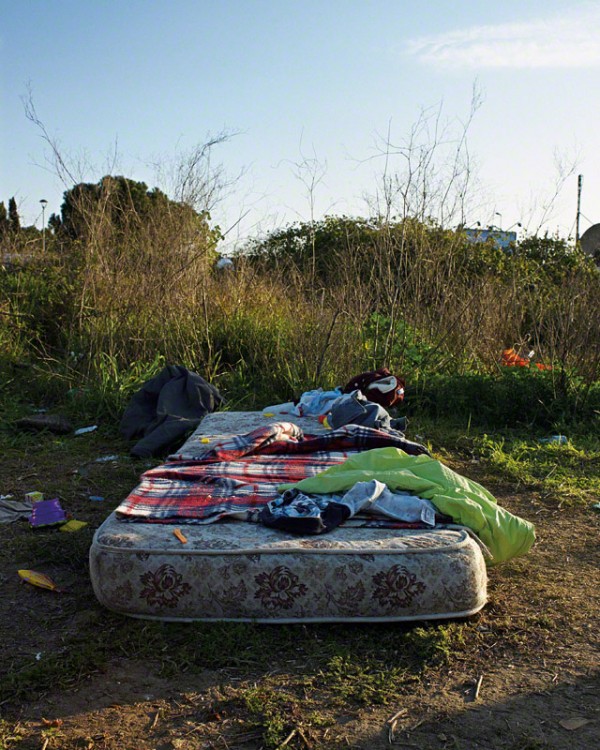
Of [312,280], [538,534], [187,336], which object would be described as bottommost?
[538,534]

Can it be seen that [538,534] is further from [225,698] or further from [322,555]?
[225,698]

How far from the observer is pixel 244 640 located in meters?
2.61

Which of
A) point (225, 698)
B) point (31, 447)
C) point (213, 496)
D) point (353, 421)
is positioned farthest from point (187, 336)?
point (225, 698)

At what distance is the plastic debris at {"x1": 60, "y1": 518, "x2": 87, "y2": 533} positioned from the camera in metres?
3.81

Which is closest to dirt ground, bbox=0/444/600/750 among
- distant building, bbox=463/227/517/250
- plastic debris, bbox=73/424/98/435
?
plastic debris, bbox=73/424/98/435

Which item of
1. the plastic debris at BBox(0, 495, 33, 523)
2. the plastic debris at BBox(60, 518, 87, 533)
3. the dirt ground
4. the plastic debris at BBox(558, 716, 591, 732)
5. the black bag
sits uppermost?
the black bag

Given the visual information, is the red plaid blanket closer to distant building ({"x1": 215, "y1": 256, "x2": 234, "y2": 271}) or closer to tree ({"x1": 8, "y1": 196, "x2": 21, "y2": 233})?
distant building ({"x1": 215, "y1": 256, "x2": 234, "y2": 271})

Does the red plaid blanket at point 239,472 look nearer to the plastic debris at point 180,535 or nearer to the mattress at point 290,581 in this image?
the plastic debris at point 180,535

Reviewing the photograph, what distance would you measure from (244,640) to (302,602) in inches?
9.5

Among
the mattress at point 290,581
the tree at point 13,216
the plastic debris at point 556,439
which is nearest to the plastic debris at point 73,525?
the mattress at point 290,581

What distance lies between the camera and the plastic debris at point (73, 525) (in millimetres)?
3814

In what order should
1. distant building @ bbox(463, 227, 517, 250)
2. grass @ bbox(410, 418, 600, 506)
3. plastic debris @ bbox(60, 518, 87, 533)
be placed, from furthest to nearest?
distant building @ bbox(463, 227, 517, 250)
grass @ bbox(410, 418, 600, 506)
plastic debris @ bbox(60, 518, 87, 533)

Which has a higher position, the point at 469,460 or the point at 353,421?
the point at 353,421

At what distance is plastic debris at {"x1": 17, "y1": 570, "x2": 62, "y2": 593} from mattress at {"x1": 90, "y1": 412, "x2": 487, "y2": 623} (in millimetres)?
427
